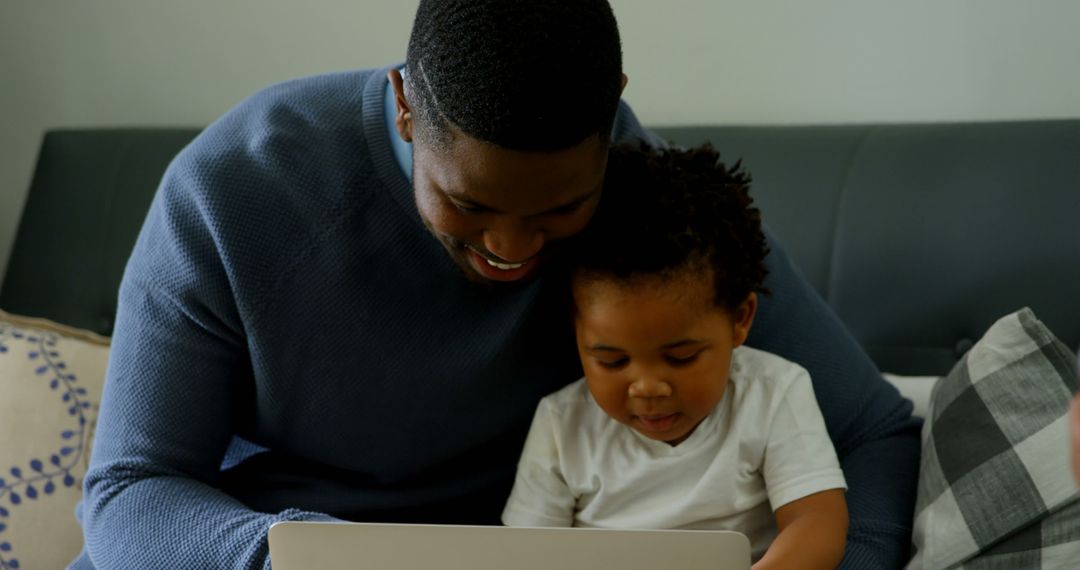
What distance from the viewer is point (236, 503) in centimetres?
125

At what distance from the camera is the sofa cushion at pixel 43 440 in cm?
170

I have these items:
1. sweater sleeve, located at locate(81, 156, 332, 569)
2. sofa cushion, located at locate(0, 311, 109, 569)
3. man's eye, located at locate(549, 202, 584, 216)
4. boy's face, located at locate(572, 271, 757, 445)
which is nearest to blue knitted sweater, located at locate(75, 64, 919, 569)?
sweater sleeve, located at locate(81, 156, 332, 569)

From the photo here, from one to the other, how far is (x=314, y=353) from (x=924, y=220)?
786 millimetres

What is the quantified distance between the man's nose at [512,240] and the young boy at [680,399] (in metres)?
0.15

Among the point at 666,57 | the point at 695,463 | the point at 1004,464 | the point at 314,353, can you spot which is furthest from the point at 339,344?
the point at 666,57

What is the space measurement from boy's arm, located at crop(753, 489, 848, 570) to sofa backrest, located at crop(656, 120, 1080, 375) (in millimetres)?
437

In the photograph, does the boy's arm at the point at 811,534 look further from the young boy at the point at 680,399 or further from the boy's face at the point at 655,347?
the boy's face at the point at 655,347

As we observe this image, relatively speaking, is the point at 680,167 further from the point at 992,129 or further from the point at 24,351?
the point at 24,351

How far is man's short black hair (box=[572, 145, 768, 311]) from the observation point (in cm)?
121

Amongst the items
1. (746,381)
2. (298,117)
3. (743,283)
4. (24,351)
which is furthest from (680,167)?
(24,351)

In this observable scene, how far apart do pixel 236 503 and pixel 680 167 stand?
0.55 metres

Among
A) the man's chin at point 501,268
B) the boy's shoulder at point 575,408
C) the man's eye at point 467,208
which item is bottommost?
the boy's shoulder at point 575,408

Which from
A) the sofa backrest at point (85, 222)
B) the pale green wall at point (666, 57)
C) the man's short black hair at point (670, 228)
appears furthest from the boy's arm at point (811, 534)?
the sofa backrest at point (85, 222)

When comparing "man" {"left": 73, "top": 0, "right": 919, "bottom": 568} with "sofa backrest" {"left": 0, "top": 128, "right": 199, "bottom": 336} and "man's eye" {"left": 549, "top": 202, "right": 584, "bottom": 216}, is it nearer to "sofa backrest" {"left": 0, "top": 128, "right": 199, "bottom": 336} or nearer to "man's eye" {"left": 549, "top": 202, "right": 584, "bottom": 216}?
"man's eye" {"left": 549, "top": 202, "right": 584, "bottom": 216}
